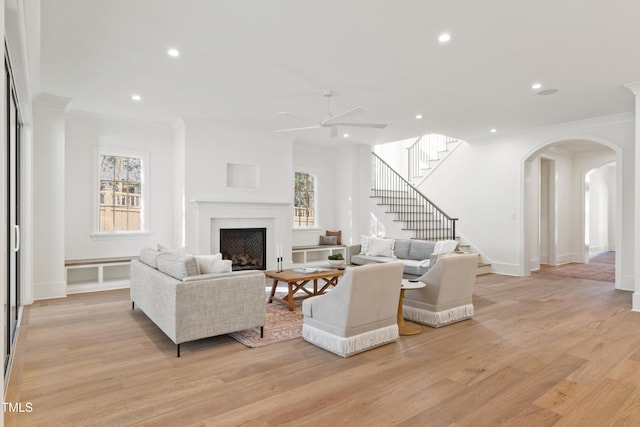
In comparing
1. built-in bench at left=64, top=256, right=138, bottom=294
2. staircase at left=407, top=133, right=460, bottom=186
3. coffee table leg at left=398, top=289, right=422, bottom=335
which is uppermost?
staircase at left=407, top=133, right=460, bottom=186

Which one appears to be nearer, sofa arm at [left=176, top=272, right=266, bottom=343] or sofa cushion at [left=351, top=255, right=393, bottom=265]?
sofa arm at [left=176, top=272, right=266, bottom=343]

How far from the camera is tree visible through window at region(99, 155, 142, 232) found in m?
6.47

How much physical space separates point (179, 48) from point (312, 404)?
349 centimetres

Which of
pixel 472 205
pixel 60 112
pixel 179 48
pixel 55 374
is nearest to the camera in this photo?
pixel 55 374

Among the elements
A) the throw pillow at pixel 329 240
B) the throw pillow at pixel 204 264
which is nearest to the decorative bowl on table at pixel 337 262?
the throw pillow at pixel 204 264

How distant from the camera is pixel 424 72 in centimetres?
438

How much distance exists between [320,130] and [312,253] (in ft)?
9.51

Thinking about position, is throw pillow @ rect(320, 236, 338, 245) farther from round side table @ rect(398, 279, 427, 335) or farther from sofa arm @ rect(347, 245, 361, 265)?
round side table @ rect(398, 279, 427, 335)

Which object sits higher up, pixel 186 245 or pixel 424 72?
pixel 424 72

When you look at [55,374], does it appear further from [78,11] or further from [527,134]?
[527,134]

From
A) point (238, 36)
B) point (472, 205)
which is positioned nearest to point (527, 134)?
point (472, 205)

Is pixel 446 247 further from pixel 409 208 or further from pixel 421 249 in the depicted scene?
pixel 409 208

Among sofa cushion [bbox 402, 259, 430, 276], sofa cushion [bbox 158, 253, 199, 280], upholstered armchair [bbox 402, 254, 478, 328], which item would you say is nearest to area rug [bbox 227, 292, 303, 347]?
sofa cushion [bbox 158, 253, 199, 280]

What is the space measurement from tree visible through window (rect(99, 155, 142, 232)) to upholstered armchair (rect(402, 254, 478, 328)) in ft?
16.5
